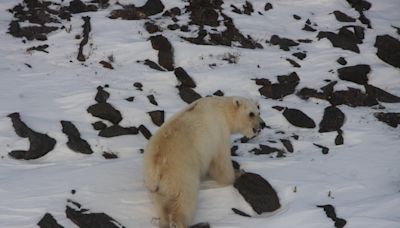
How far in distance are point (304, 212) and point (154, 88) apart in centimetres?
636

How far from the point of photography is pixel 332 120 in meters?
11.8

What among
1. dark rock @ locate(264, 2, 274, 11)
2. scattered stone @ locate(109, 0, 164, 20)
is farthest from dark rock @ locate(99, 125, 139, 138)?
dark rock @ locate(264, 2, 274, 11)

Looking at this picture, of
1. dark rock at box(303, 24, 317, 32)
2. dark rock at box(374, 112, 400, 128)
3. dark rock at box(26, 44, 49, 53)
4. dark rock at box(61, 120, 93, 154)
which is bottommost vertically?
dark rock at box(26, 44, 49, 53)

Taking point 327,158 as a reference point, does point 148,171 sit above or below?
above

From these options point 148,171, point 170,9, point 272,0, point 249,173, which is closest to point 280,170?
point 249,173

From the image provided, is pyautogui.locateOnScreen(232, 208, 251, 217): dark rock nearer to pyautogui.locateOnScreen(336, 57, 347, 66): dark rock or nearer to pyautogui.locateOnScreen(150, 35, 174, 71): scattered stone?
pyautogui.locateOnScreen(150, 35, 174, 71): scattered stone

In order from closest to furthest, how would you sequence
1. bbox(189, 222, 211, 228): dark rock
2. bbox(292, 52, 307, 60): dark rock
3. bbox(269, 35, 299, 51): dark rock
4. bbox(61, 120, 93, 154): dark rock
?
bbox(189, 222, 211, 228): dark rock < bbox(61, 120, 93, 154): dark rock < bbox(292, 52, 307, 60): dark rock < bbox(269, 35, 299, 51): dark rock

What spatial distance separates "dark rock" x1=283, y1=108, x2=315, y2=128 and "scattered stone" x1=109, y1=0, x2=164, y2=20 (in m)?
7.42

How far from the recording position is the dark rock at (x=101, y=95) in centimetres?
1199

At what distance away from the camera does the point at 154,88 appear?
13.1 meters

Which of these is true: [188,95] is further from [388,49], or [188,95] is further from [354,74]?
[388,49]

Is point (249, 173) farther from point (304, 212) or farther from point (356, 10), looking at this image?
point (356, 10)

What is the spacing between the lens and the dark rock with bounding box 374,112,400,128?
11577 mm

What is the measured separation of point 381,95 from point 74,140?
25.4 feet
